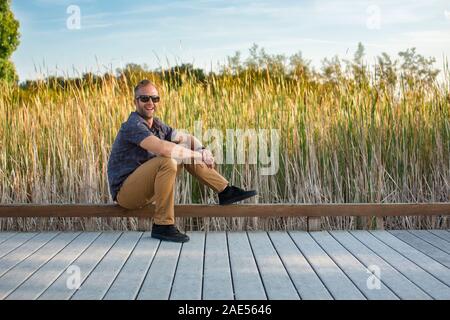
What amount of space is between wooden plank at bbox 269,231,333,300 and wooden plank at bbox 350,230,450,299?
46cm

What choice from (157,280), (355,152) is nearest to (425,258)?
(355,152)

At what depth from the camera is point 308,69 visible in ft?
17.4

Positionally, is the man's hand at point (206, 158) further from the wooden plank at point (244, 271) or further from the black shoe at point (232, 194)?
the wooden plank at point (244, 271)

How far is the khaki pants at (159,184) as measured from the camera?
12.7 ft

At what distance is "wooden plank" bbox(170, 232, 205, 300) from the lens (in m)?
2.81

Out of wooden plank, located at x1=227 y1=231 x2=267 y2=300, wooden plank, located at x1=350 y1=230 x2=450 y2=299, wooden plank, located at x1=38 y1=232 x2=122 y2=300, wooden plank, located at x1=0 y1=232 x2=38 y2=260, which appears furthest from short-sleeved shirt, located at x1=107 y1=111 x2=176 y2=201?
wooden plank, located at x1=350 y1=230 x2=450 y2=299

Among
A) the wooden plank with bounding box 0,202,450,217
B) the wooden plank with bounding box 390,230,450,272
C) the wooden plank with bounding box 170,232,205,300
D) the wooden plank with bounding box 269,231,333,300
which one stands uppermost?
the wooden plank with bounding box 0,202,450,217

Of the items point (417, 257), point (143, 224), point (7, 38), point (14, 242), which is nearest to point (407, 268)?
point (417, 257)

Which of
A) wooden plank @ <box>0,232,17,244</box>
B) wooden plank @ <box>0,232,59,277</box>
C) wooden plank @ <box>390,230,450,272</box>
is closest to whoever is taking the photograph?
wooden plank @ <box>0,232,59,277</box>

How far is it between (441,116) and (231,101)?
1.62m

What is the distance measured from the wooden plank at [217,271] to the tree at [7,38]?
1516 centimetres

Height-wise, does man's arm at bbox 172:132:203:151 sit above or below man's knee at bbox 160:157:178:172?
above

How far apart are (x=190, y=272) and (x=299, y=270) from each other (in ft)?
1.82

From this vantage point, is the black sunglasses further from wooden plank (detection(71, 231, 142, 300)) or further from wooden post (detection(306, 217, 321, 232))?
wooden post (detection(306, 217, 321, 232))
